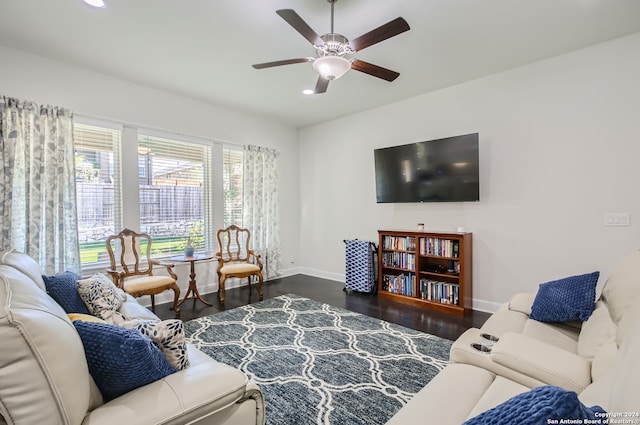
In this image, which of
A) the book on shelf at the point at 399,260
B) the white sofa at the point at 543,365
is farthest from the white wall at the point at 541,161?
the white sofa at the point at 543,365

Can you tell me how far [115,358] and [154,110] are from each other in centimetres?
380

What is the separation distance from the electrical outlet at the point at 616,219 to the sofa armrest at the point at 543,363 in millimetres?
2305

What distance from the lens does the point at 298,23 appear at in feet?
6.64

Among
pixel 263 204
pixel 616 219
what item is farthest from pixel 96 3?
pixel 616 219

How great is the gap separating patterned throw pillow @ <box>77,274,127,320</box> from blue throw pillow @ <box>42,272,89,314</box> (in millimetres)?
32

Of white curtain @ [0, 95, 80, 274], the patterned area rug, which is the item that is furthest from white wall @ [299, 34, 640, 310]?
white curtain @ [0, 95, 80, 274]

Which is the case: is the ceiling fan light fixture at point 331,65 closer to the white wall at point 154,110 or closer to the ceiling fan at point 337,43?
the ceiling fan at point 337,43

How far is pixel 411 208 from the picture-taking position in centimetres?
436

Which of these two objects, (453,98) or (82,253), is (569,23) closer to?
(453,98)

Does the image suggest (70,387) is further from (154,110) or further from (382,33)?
(154,110)

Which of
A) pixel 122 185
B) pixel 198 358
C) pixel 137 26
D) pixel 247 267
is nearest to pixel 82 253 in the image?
pixel 122 185

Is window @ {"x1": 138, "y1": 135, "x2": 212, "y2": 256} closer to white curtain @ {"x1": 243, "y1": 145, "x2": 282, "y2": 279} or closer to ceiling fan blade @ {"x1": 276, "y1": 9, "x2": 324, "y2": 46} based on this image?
white curtain @ {"x1": 243, "y1": 145, "x2": 282, "y2": 279}

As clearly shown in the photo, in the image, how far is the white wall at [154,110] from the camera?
311 centimetres

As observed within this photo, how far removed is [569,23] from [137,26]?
3716mm
